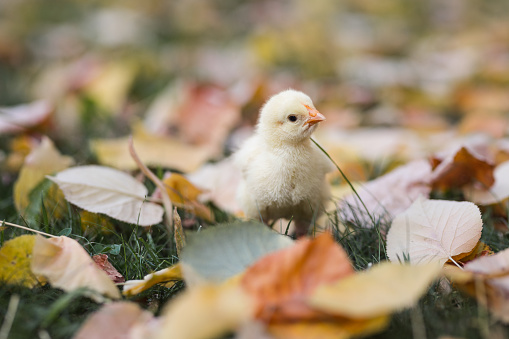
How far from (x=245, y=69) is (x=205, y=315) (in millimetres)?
2635

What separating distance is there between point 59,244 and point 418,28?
4042 millimetres

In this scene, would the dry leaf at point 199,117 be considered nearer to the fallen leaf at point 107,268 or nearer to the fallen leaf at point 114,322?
the fallen leaf at point 107,268

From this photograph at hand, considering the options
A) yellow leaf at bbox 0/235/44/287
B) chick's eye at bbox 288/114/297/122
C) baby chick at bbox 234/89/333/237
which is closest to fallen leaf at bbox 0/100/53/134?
yellow leaf at bbox 0/235/44/287

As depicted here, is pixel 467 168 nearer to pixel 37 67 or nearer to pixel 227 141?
pixel 227 141

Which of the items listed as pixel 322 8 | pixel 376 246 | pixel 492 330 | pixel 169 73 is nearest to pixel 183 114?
pixel 169 73

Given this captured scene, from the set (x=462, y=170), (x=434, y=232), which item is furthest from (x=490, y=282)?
(x=462, y=170)

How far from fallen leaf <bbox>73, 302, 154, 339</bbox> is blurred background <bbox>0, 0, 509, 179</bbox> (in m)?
1.07

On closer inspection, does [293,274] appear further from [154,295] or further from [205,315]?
[154,295]

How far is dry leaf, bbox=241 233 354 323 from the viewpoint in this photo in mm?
796

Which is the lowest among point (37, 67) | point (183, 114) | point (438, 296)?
point (37, 67)

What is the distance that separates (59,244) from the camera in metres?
1.01

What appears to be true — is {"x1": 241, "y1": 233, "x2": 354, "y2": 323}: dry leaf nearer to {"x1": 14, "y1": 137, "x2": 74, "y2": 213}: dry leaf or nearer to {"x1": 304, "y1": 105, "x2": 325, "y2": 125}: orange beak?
{"x1": 304, "y1": 105, "x2": 325, "y2": 125}: orange beak

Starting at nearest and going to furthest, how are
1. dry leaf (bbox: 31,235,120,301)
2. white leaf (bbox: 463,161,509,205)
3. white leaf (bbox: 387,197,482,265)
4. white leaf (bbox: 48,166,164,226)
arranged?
dry leaf (bbox: 31,235,120,301)
white leaf (bbox: 387,197,482,265)
white leaf (bbox: 48,166,164,226)
white leaf (bbox: 463,161,509,205)

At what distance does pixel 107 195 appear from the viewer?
127 centimetres
